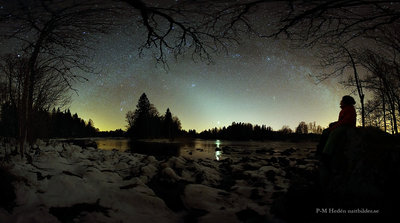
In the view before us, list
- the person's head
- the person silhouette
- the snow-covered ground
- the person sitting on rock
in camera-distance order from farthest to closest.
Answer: the person's head
the person sitting on rock
the person silhouette
the snow-covered ground

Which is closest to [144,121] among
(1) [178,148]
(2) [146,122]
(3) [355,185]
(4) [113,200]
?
(2) [146,122]

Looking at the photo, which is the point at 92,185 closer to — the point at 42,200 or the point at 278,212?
the point at 42,200

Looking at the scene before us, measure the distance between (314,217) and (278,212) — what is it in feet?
2.12

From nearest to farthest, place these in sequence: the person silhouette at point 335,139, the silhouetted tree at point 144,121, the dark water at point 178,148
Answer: the person silhouette at point 335,139 < the dark water at point 178,148 < the silhouetted tree at point 144,121

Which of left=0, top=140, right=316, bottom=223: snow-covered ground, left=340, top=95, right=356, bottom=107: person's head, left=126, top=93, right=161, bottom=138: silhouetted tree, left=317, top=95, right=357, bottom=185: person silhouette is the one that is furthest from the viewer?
left=126, top=93, right=161, bottom=138: silhouetted tree

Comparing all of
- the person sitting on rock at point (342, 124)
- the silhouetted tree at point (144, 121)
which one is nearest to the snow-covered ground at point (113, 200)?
the person sitting on rock at point (342, 124)

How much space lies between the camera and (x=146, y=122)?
189 ft

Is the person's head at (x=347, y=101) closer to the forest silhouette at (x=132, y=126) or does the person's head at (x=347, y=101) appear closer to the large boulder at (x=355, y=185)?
the large boulder at (x=355, y=185)

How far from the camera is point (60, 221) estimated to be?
3.10 metres

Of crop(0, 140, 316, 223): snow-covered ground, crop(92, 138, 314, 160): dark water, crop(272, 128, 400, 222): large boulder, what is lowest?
crop(92, 138, 314, 160): dark water

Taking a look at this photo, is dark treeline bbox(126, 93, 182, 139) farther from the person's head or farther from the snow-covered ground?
the person's head

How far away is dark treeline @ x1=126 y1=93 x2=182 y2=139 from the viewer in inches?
2259

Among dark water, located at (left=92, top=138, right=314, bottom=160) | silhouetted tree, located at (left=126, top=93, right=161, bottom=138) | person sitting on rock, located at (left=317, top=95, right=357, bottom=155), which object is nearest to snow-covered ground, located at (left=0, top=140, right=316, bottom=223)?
person sitting on rock, located at (left=317, top=95, right=357, bottom=155)

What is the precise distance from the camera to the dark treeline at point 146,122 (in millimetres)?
57375
